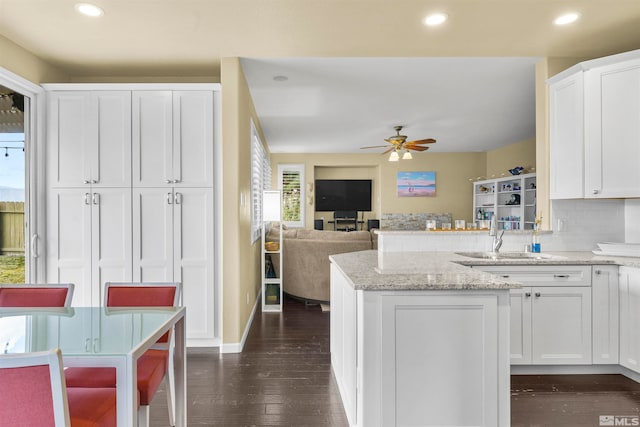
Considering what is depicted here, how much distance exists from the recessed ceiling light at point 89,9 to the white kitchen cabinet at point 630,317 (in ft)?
13.6

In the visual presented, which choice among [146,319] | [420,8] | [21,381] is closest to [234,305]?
[146,319]

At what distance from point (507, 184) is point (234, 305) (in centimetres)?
595

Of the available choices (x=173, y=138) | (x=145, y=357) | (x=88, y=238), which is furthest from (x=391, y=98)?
(x=145, y=357)

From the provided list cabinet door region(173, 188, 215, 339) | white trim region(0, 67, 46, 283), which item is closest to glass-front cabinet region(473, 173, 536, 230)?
cabinet door region(173, 188, 215, 339)

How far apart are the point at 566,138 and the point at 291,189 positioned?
580 centimetres

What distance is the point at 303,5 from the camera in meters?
2.43

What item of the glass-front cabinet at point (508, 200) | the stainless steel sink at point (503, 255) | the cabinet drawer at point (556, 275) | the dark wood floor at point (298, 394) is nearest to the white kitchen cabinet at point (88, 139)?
the dark wood floor at point (298, 394)

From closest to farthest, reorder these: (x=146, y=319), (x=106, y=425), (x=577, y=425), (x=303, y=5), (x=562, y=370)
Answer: (x=106, y=425), (x=146, y=319), (x=577, y=425), (x=303, y=5), (x=562, y=370)

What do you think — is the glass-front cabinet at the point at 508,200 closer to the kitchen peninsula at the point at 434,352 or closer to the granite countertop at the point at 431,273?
the granite countertop at the point at 431,273

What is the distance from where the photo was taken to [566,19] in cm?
264

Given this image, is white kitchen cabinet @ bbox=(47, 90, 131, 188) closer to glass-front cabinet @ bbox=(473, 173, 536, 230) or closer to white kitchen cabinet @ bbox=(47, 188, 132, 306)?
white kitchen cabinet @ bbox=(47, 188, 132, 306)

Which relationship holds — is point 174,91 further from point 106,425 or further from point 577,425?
point 577,425

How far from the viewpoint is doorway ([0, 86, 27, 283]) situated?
2947 millimetres

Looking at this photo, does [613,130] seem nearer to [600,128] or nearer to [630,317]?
[600,128]
